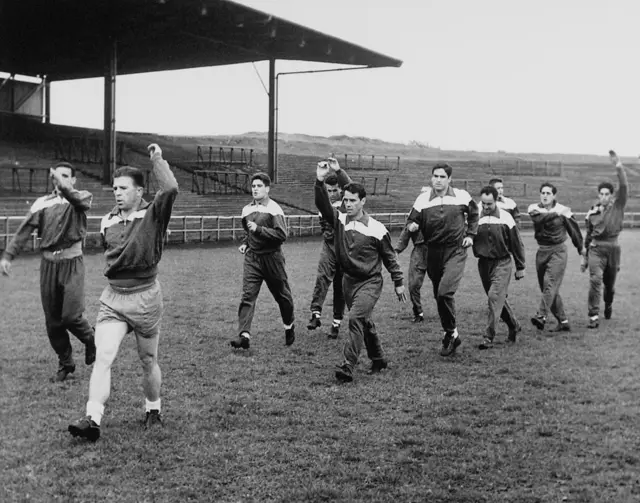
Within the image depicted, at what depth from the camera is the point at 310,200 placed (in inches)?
1416

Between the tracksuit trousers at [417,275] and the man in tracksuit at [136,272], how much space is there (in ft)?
19.9

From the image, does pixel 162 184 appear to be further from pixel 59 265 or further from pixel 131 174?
pixel 59 265

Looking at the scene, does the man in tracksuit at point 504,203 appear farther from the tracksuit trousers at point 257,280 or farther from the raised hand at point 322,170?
the raised hand at point 322,170

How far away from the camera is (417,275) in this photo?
469 inches

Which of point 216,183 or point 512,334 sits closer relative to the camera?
point 512,334

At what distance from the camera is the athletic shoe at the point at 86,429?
5668 mm

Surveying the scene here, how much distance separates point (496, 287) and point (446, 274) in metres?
0.94

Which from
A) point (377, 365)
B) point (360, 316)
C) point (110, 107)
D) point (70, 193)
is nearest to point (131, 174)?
point (70, 193)

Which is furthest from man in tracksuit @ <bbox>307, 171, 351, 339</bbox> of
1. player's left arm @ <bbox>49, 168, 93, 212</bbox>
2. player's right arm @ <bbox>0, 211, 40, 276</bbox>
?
player's right arm @ <bbox>0, 211, 40, 276</bbox>

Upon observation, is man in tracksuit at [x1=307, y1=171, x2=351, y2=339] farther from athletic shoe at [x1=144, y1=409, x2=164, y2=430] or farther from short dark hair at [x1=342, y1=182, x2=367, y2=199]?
athletic shoe at [x1=144, y1=409, x2=164, y2=430]

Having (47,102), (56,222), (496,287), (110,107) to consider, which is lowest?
(496,287)

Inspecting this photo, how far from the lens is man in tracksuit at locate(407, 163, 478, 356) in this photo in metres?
9.18

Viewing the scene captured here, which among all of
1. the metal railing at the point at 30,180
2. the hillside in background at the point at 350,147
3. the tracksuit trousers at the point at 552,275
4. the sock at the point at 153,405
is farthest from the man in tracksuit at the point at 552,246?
the hillside in background at the point at 350,147

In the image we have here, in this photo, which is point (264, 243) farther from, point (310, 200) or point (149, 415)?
point (310, 200)
